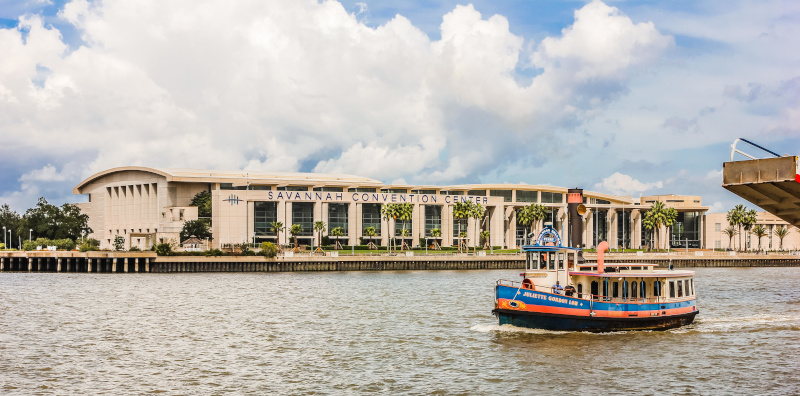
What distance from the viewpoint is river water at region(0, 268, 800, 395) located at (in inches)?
1382

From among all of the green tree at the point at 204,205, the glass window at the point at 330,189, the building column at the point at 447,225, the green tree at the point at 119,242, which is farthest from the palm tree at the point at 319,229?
the green tree at the point at 119,242

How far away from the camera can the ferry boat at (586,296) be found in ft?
153

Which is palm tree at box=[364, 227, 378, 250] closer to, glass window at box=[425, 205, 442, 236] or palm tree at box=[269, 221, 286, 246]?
glass window at box=[425, 205, 442, 236]

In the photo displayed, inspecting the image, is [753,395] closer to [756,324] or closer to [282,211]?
[756,324]

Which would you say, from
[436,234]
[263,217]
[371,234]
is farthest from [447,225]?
[263,217]

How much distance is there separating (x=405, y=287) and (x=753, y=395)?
59.2 metres

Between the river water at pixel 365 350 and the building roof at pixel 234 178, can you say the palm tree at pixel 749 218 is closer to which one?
the building roof at pixel 234 178

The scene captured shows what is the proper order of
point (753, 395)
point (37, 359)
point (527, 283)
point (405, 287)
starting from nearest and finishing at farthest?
1. point (753, 395)
2. point (37, 359)
3. point (527, 283)
4. point (405, 287)

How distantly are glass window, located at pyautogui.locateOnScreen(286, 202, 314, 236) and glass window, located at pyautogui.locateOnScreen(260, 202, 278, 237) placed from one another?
4587 mm

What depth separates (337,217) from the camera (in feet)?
591

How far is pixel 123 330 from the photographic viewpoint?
52656 millimetres

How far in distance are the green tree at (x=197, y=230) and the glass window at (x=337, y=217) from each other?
26.2 metres

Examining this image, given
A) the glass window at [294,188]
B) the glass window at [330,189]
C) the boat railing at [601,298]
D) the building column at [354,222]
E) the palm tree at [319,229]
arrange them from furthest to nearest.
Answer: the glass window at [330,189] < the glass window at [294,188] < the building column at [354,222] < the palm tree at [319,229] < the boat railing at [601,298]

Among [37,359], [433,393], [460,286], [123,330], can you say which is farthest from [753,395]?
[460,286]
